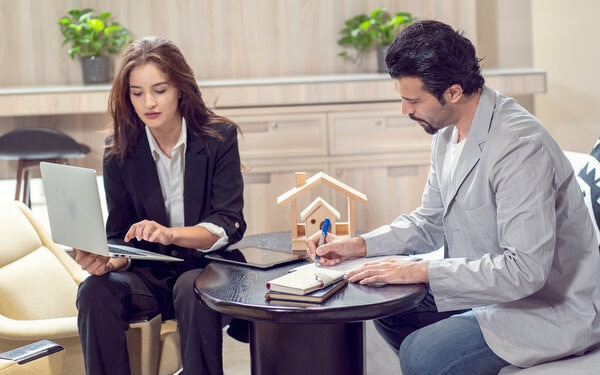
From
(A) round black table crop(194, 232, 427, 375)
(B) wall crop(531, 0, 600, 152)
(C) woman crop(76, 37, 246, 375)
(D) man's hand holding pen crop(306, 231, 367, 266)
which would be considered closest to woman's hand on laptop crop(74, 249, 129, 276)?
(C) woman crop(76, 37, 246, 375)

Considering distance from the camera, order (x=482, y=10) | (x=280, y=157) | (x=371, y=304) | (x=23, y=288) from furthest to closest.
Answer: (x=482, y=10) → (x=280, y=157) → (x=23, y=288) → (x=371, y=304)

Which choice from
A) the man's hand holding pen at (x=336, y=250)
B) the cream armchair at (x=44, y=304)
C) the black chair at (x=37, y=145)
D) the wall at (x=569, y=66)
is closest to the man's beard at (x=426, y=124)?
the man's hand holding pen at (x=336, y=250)

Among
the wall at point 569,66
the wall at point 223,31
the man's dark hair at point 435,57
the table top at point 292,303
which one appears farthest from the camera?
the wall at point 569,66

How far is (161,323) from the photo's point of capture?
7.76 ft

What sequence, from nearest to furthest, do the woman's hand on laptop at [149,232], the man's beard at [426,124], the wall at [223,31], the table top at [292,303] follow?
the table top at [292,303] → the man's beard at [426,124] → the woman's hand on laptop at [149,232] → the wall at [223,31]

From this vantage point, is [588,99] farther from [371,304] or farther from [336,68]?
[371,304]

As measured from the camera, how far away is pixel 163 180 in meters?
2.50

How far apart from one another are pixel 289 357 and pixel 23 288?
89 centimetres

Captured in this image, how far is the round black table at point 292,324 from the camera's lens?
6.12 feet

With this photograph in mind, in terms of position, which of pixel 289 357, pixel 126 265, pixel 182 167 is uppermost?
pixel 182 167

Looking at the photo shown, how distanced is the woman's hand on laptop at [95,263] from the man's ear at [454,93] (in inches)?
39.3

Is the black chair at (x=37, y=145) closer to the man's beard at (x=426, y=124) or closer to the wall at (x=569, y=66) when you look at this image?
the man's beard at (x=426, y=124)

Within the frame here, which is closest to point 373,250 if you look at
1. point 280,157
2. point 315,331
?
point 315,331

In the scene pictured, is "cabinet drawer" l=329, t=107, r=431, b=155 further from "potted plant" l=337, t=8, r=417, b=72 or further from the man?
the man
